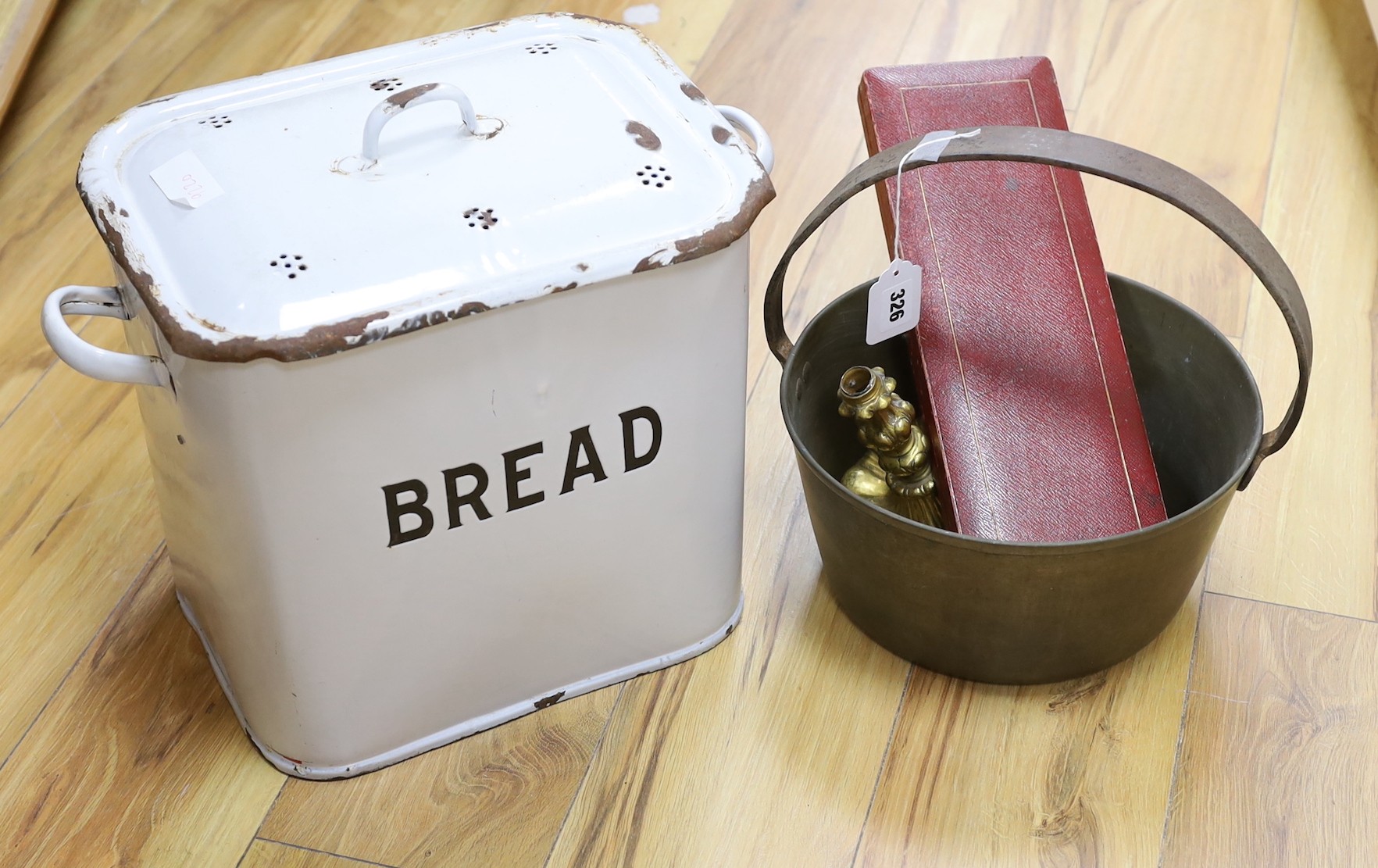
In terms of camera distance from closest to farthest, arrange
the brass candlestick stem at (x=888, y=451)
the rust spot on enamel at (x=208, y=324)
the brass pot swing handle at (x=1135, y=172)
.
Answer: the rust spot on enamel at (x=208, y=324), the brass pot swing handle at (x=1135, y=172), the brass candlestick stem at (x=888, y=451)

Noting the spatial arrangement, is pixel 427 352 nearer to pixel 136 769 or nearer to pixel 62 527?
pixel 136 769

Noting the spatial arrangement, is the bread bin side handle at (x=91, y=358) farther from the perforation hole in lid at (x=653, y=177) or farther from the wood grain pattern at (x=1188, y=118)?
the wood grain pattern at (x=1188, y=118)

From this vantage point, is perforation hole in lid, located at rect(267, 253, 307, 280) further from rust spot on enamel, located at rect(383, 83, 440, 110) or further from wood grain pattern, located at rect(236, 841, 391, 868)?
wood grain pattern, located at rect(236, 841, 391, 868)

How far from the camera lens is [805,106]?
1521 mm

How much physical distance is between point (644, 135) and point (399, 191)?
148mm

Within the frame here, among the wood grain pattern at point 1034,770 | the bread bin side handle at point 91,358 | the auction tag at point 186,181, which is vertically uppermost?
the auction tag at point 186,181

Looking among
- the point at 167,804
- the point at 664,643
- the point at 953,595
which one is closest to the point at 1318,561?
the point at 953,595

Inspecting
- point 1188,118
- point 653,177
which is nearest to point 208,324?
point 653,177

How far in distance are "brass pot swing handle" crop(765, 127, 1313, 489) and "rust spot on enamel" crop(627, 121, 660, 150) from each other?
0.14 metres

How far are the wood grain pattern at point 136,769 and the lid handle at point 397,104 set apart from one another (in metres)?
0.43

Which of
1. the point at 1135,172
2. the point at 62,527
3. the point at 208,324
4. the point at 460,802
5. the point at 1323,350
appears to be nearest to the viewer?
the point at 208,324

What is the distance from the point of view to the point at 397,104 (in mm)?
765

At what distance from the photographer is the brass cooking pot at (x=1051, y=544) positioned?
82cm

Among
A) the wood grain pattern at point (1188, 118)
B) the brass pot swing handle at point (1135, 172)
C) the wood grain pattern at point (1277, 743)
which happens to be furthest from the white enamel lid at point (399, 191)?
the wood grain pattern at point (1188, 118)
